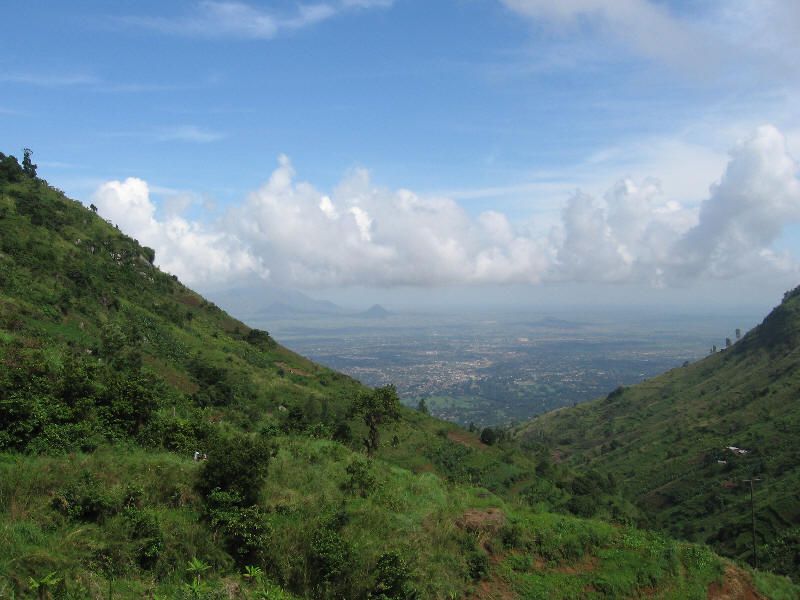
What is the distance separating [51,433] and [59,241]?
45959 millimetres

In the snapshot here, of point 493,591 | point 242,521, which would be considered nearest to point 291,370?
point 493,591

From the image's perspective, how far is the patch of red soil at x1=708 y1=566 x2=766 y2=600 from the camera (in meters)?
18.2

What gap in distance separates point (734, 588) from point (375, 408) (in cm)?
1838

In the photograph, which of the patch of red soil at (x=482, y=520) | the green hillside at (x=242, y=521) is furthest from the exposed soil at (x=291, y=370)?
the patch of red soil at (x=482, y=520)

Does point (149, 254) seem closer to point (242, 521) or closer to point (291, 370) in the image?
point (291, 370)

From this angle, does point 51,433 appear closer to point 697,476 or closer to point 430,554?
point 430,554

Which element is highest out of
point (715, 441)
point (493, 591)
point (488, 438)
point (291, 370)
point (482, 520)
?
point (482, 520)

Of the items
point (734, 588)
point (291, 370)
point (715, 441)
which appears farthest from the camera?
point (715, 441)

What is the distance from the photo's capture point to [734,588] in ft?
61.2

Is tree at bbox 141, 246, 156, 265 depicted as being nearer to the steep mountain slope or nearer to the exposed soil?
the exposed soil

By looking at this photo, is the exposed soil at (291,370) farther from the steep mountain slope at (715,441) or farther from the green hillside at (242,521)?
the steep mountain slope at (715,441)

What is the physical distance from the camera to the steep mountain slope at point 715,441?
196 ft

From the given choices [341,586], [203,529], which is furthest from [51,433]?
[341,586]

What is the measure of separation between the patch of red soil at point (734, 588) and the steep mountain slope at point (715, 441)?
31.4 m
